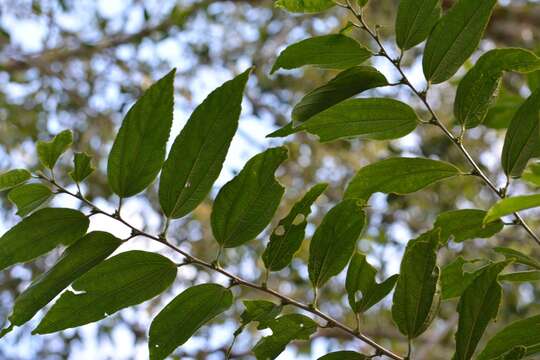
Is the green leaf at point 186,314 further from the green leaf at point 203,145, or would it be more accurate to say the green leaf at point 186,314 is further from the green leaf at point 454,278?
the green leaf at point 454,278

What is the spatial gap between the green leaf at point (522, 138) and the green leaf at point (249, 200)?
10.8 inches

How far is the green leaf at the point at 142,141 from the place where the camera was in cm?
79

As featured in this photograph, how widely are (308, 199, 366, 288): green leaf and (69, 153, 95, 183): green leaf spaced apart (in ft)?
0.94

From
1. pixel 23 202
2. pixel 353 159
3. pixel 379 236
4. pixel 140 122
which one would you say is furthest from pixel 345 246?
pixel 353 159

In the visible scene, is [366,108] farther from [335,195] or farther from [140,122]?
[335,195]

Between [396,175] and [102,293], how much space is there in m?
0.38

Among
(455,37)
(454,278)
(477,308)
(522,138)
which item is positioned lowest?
(454,278)

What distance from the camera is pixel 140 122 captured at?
2.63 ft

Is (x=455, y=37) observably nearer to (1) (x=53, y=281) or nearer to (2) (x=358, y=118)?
(2) (x=358, y=118)

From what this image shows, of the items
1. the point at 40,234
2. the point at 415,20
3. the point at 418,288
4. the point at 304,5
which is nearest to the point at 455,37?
the point at 415,20

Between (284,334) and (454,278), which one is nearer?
(284,334)

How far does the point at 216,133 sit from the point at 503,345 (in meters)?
0.40

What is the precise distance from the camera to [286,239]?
880mm

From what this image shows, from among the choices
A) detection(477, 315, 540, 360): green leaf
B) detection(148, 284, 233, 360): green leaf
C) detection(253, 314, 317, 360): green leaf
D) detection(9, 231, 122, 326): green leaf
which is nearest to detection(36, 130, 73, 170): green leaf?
detection(9, 231, 122, 326): green leaf
